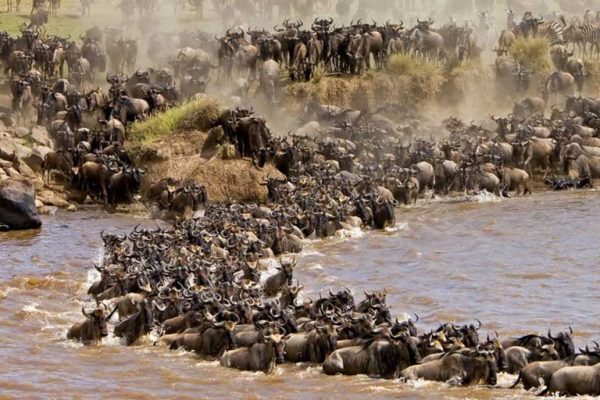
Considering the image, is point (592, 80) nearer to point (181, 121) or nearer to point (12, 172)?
point (181, 121)

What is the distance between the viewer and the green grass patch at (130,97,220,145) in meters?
33.1

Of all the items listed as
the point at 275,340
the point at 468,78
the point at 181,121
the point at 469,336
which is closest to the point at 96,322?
the point at 275,340

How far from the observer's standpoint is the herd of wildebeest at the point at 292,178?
56.6 ft

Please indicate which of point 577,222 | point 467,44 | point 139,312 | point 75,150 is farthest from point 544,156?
point 139,312

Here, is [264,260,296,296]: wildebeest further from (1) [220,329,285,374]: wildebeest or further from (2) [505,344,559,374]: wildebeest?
(2) [505,344,559,374]: wildebeest

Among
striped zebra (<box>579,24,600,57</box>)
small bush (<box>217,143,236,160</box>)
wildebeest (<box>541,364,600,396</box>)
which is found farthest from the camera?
striped zebra (<box>579,24,600,57</box>)

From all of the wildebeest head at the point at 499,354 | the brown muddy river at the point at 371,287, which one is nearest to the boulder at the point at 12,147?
the brown muddy river at the point at 371,287

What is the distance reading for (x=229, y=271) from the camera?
21766mm

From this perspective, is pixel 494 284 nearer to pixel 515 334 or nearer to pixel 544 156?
pixel 515 334

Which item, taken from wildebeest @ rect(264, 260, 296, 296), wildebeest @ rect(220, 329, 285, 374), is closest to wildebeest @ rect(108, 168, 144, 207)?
wildebeest @ rect(264, 260, 296, 296)

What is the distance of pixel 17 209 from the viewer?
1120 inches

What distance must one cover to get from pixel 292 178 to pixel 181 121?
3.73 metres

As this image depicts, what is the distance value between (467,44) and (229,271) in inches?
958

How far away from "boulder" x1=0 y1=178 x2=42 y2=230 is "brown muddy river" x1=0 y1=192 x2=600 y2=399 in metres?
0.52
